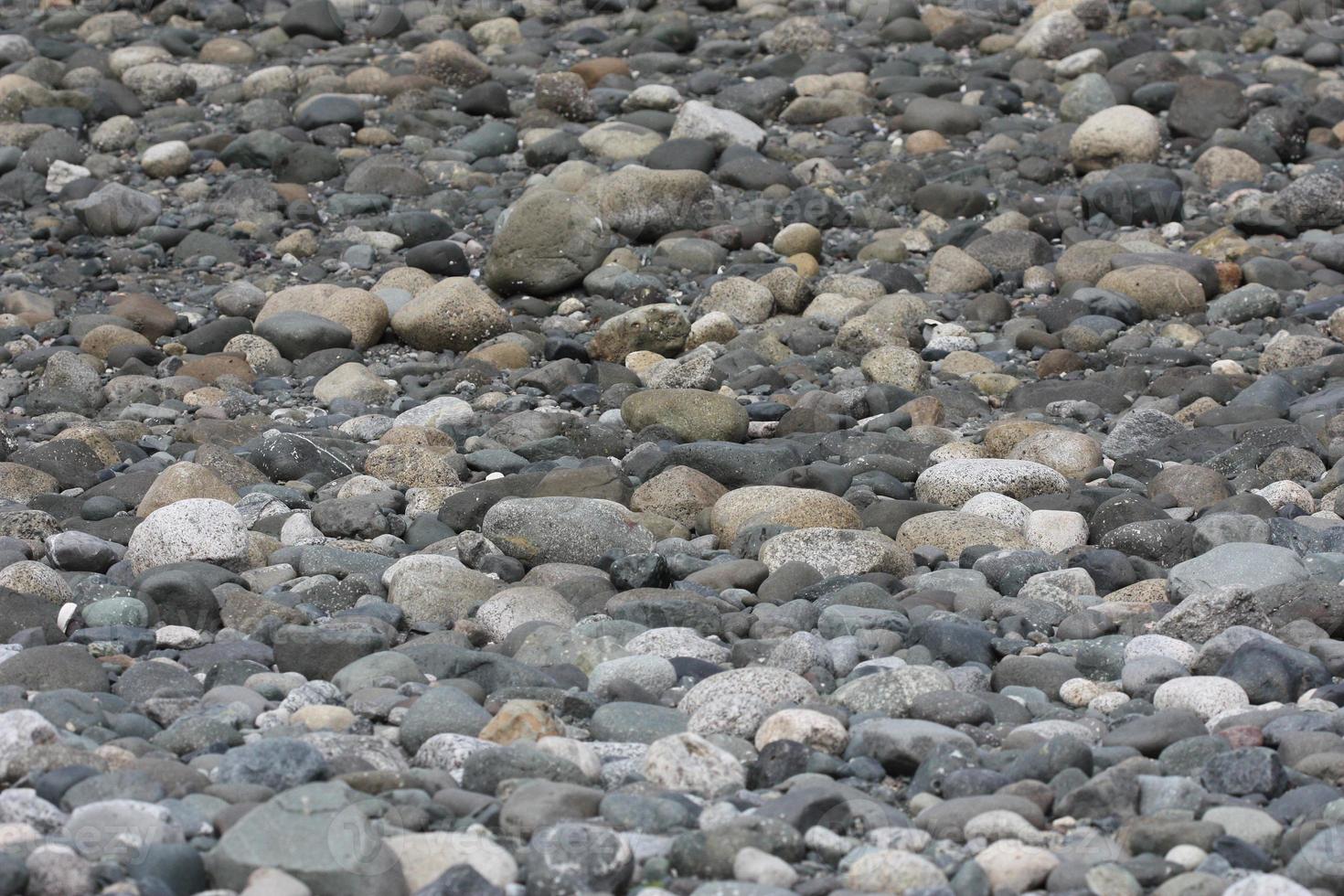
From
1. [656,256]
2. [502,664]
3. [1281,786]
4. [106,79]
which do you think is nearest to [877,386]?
[656,256]

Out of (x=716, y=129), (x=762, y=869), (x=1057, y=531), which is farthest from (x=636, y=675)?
(x=716, y=129)

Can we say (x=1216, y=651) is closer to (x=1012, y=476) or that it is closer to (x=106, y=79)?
(x=1012, y=476)

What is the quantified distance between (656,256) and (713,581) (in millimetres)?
4755

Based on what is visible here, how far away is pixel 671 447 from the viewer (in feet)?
24.2

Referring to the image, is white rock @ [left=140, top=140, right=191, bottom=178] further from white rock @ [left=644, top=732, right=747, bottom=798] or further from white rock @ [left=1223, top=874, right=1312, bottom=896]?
white rock @ [left=1223, top=874, right=1312, bottom=896]

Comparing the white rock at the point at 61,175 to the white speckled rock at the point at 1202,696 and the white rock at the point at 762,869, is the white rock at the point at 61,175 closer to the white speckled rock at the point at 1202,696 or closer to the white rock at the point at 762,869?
the white speckled rock at the point at 1202,696

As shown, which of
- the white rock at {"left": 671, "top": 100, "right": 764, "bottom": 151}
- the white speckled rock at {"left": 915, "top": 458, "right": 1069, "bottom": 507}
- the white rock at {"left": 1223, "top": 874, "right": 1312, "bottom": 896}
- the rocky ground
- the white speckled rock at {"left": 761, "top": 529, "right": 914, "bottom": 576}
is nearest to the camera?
the white rock at {"left": 1223, "top": 874, "right": 1312, "bottom": 896}

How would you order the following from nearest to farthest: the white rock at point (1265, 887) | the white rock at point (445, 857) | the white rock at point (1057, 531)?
the white rock at point (1265, 887), the white rock at point (445, 857), the white rock at point (1057, 531)

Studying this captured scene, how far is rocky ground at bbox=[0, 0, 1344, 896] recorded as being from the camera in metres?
3.79

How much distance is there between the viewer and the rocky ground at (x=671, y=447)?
12.4 feet

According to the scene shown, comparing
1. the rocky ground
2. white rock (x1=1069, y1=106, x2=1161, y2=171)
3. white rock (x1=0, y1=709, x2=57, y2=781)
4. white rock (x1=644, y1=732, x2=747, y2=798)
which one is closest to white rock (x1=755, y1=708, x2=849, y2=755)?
the rocky ground

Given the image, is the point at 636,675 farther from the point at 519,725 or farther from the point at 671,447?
the point at 671,447

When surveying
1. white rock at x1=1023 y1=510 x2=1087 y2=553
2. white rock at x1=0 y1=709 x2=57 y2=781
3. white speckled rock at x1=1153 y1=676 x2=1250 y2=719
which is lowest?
white rock at x1=1023 y1=510 x2=1087 y2=553

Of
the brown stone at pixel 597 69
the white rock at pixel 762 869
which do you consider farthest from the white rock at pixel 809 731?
the brown stone at pixel 597 69
